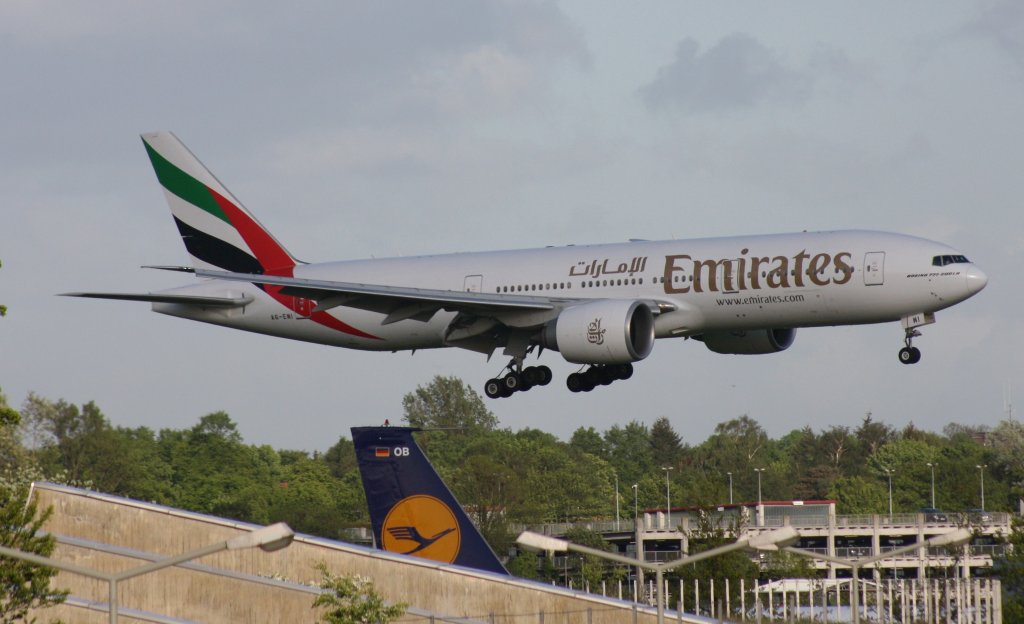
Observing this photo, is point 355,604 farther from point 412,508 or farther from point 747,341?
point 747,341

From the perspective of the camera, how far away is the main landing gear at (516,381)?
5728 cm

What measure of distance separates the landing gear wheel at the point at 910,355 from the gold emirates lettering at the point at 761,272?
3.60m

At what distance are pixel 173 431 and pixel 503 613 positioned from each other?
125825 mm

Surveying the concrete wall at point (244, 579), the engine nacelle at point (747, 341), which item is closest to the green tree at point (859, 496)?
the engine nacelle at point (747, 341)

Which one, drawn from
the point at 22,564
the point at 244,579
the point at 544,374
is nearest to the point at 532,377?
the point at 544,374

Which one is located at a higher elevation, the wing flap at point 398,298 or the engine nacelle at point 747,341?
the wing flap at point 398,298

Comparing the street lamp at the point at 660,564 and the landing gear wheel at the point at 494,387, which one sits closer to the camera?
the street lamp at the point at 660,564

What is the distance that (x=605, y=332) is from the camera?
52.1m

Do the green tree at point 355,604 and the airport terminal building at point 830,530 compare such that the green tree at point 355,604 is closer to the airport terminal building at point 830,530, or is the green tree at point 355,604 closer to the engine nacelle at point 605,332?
the engine nacelle at point 605,332

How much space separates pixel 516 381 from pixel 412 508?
15.6 m

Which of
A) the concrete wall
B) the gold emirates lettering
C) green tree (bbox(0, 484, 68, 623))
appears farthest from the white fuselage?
green tree (bbox(0, 484, 68, 623))

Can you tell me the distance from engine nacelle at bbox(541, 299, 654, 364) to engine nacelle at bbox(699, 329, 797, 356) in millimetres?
5930

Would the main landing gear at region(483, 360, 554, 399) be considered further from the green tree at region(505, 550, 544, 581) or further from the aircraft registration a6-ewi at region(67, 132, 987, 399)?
the green tree at region(505, 550, 544, 581)

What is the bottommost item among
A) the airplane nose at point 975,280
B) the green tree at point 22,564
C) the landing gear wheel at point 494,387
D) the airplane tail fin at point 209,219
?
the green tree at point 22,564
